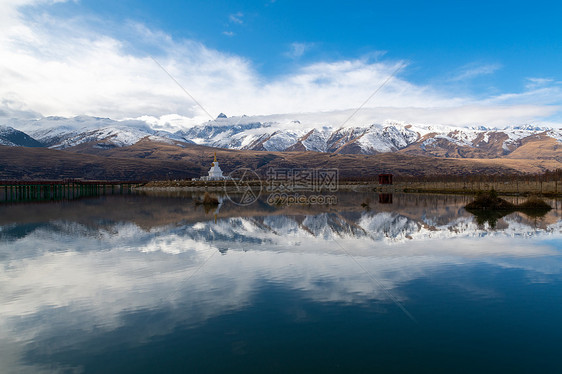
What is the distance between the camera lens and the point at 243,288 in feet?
55.6

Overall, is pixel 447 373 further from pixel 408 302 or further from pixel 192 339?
pixel 192 339

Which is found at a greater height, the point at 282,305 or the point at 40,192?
the point at 282,305

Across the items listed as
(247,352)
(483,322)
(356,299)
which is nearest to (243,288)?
(356,299)

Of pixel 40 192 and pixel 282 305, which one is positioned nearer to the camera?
pixel 282 305

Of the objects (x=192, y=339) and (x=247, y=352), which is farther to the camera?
(x=192, y=339)

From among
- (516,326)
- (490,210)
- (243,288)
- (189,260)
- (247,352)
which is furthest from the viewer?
(490,210)

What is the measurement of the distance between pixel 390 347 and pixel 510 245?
20.2m

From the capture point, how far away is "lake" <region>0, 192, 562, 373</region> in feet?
33.9

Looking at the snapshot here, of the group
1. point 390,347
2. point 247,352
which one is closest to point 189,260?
point 247,352

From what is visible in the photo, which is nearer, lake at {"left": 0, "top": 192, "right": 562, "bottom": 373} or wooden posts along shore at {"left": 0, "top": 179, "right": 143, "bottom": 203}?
lake at {"left": 0, "top": 192, "right": 562, "bottom": 373}

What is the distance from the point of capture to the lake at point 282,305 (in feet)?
33.9

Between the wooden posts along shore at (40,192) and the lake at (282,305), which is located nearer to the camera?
the lake at (282,305)

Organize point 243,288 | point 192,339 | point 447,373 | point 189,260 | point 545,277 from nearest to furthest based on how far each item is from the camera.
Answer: point 447,373, point 192,339, point 243,288, point 545,277, point 189,260

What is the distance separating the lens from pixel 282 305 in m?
14.5
